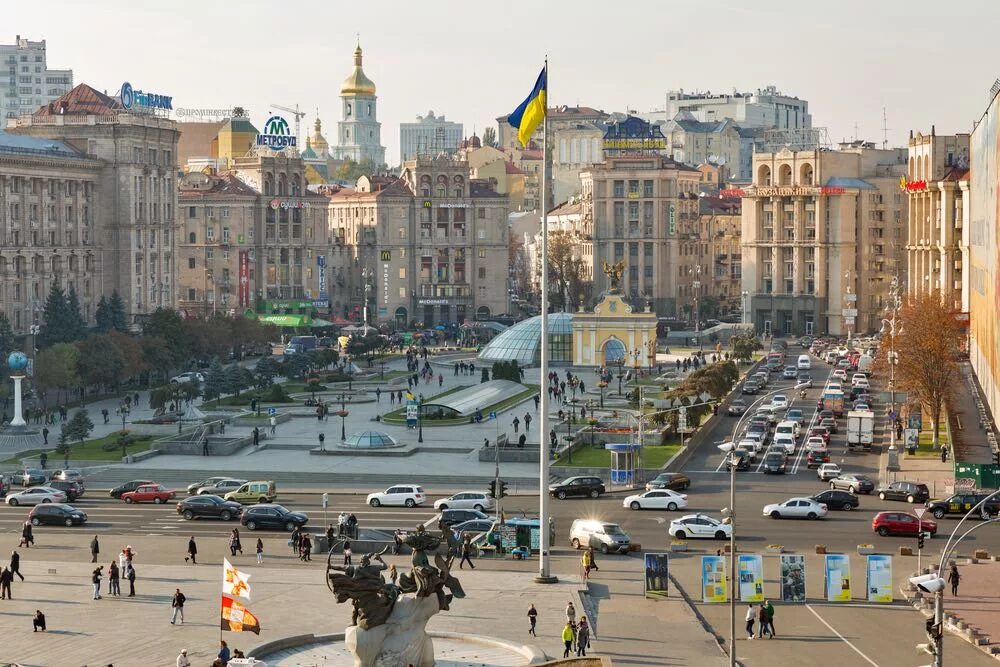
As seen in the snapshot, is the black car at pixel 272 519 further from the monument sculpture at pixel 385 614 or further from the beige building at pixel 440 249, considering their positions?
the beige building at pixel 440 249

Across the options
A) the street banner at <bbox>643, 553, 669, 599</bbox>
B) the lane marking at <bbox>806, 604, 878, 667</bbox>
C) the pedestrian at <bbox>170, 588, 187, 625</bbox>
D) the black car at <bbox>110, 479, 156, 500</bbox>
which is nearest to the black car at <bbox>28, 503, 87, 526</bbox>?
the black car at <bbox>110, 479, 156, 500</bbox>

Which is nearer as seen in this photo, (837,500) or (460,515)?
(460,515)

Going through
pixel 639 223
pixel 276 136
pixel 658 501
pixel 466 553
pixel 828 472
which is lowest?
pixel 466 553

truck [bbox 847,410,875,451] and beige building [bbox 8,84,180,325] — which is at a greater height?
beige building [bbox 8,84,180,325]

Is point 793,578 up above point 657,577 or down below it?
below

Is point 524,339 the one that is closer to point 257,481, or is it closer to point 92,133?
point 92,133

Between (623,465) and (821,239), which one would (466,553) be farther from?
(821,239)

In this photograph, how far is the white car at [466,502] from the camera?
63281 millimetres

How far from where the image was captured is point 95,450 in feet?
262

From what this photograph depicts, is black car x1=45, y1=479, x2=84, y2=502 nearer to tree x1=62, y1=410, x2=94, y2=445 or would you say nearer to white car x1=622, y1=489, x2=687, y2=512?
tree x1=62, y1=410, x2=94, y2=445

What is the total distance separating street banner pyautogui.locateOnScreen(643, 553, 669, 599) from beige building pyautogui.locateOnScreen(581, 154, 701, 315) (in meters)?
127

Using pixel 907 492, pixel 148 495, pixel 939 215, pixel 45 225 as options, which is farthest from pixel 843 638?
pixel 45 225

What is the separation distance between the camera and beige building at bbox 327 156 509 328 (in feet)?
565

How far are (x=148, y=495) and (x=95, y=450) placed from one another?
14112 mm
